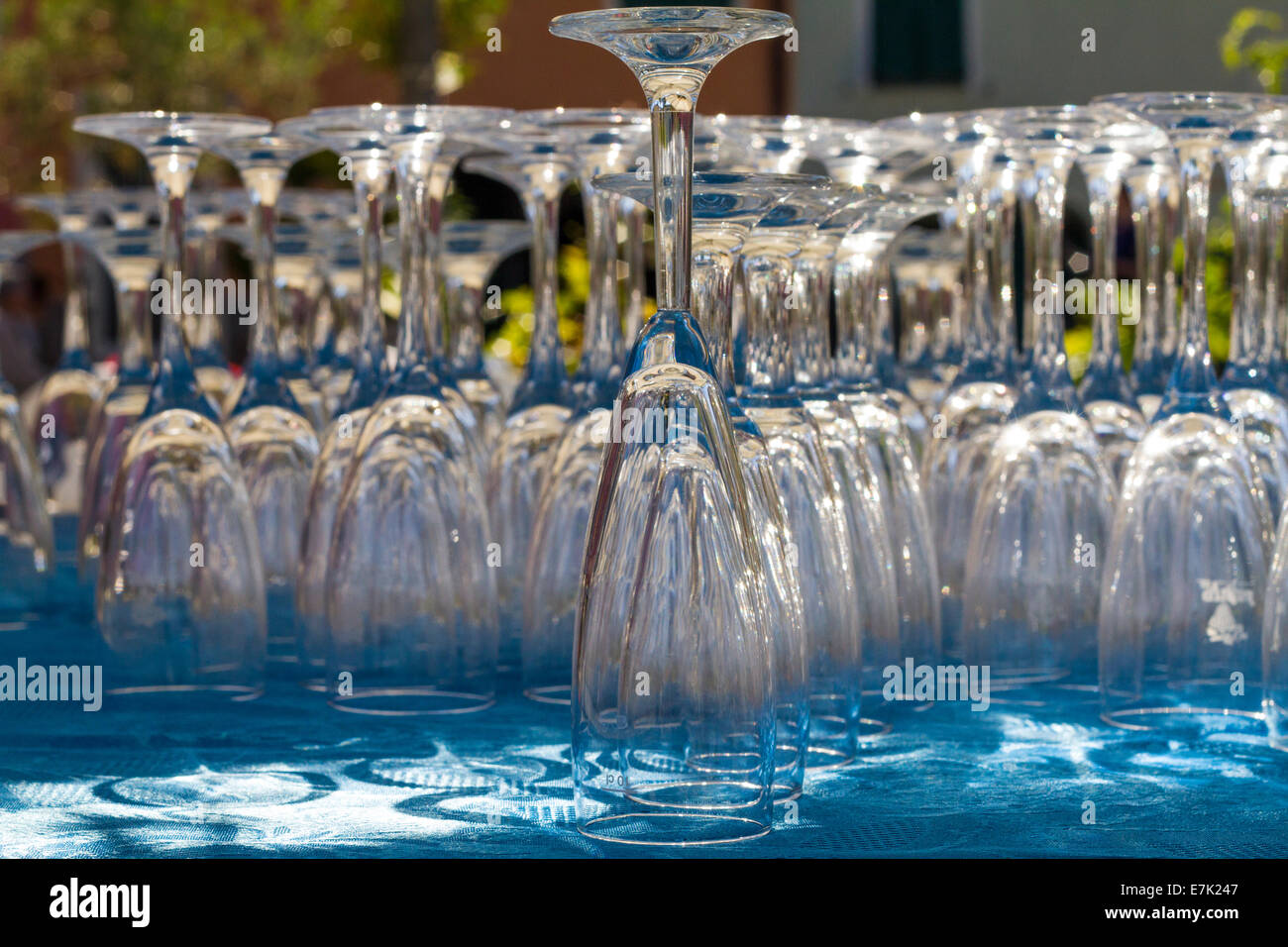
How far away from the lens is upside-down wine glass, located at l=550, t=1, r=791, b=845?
4.47 feet

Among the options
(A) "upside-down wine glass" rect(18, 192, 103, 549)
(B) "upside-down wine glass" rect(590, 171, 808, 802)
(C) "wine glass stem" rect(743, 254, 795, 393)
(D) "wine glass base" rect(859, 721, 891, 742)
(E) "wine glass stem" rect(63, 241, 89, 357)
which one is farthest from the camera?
(E) "wine glass stem" rect(63, 241, 89, 357)

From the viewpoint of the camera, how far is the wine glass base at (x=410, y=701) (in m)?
1.83

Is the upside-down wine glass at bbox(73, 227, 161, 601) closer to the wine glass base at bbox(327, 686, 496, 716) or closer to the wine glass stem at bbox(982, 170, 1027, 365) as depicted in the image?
the wine glass base at bbox(327, 686, 496, 716)

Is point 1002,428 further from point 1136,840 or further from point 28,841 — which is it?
point 28,841

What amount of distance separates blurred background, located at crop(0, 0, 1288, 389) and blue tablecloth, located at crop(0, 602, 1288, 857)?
28.5 ft

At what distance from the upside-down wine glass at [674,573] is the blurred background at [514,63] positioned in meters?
9.03

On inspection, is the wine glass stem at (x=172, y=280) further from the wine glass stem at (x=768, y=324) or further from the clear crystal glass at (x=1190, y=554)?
the clear crystal glass at (x=1190, y=554)

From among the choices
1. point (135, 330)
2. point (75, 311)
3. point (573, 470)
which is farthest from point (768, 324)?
point (75, 311)

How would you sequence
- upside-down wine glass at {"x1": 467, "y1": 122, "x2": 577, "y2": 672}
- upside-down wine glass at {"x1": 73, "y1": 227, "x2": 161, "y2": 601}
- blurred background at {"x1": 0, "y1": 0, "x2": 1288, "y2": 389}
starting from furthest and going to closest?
blurred background at {"x1": 0, "y1": 0, "x2": 1288, "y2": 389} → upside-down wine glass at {"x1": 73, "y1": 227, "x2": 161, "y2": 601} → upside-down wine glass at {"x1": 467, "y1": 122, "x2": 577, "y2": 672}

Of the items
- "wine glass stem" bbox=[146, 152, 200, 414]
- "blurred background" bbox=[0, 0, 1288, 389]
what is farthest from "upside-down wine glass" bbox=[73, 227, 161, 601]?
"blurred background" bbox=[0, 0, 1288, 389]

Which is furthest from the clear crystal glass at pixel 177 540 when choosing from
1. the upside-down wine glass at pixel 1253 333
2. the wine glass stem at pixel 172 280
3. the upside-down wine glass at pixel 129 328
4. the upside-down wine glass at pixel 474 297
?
the upside-down wine glass at pixel 1253 333

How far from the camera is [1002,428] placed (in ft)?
6.46

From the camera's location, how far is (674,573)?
1.38 m

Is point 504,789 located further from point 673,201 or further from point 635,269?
point 635,269
